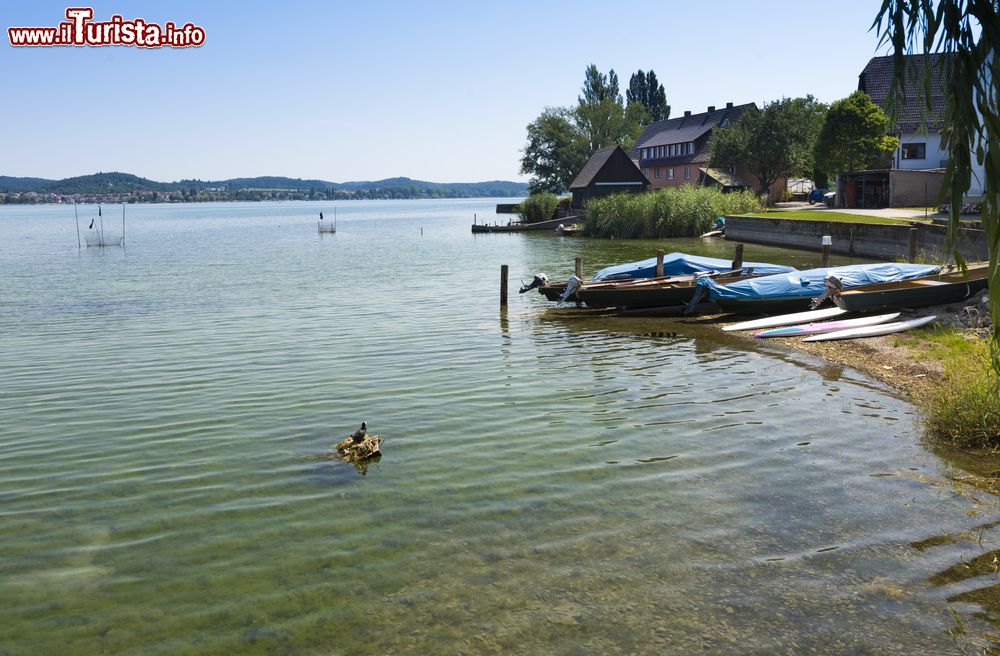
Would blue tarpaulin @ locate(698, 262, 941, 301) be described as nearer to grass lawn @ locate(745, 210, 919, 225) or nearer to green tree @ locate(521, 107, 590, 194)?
grass lawn @ locate(745, 210, 919, 225)

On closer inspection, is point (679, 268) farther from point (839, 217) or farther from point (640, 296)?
point (839, 217)

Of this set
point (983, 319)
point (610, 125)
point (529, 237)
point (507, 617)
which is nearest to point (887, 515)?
point (507, 617)

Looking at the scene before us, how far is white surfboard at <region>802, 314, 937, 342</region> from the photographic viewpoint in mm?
19203

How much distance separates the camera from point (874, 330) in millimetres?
19328

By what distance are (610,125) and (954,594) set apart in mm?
111785

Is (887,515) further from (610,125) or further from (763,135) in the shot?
(610,125)

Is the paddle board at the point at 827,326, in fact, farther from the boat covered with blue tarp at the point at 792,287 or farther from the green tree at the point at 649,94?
the green tree at the point at 649,94

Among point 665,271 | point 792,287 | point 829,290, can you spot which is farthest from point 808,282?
point 665,271

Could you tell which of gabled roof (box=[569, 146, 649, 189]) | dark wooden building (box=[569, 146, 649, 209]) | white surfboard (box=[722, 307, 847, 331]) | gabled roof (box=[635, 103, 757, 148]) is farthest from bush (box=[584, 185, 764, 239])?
white surfboard (box=[722, 307, 847, 331])

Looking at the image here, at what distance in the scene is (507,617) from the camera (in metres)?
7.47

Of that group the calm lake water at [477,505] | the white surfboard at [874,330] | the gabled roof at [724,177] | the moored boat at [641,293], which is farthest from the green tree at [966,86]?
the gabled roof at [724,177]

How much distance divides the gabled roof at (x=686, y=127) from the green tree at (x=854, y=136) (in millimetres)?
23125

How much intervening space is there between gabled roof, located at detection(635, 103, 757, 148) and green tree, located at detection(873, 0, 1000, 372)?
83.2 meters

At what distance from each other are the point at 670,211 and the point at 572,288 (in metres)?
36.8
